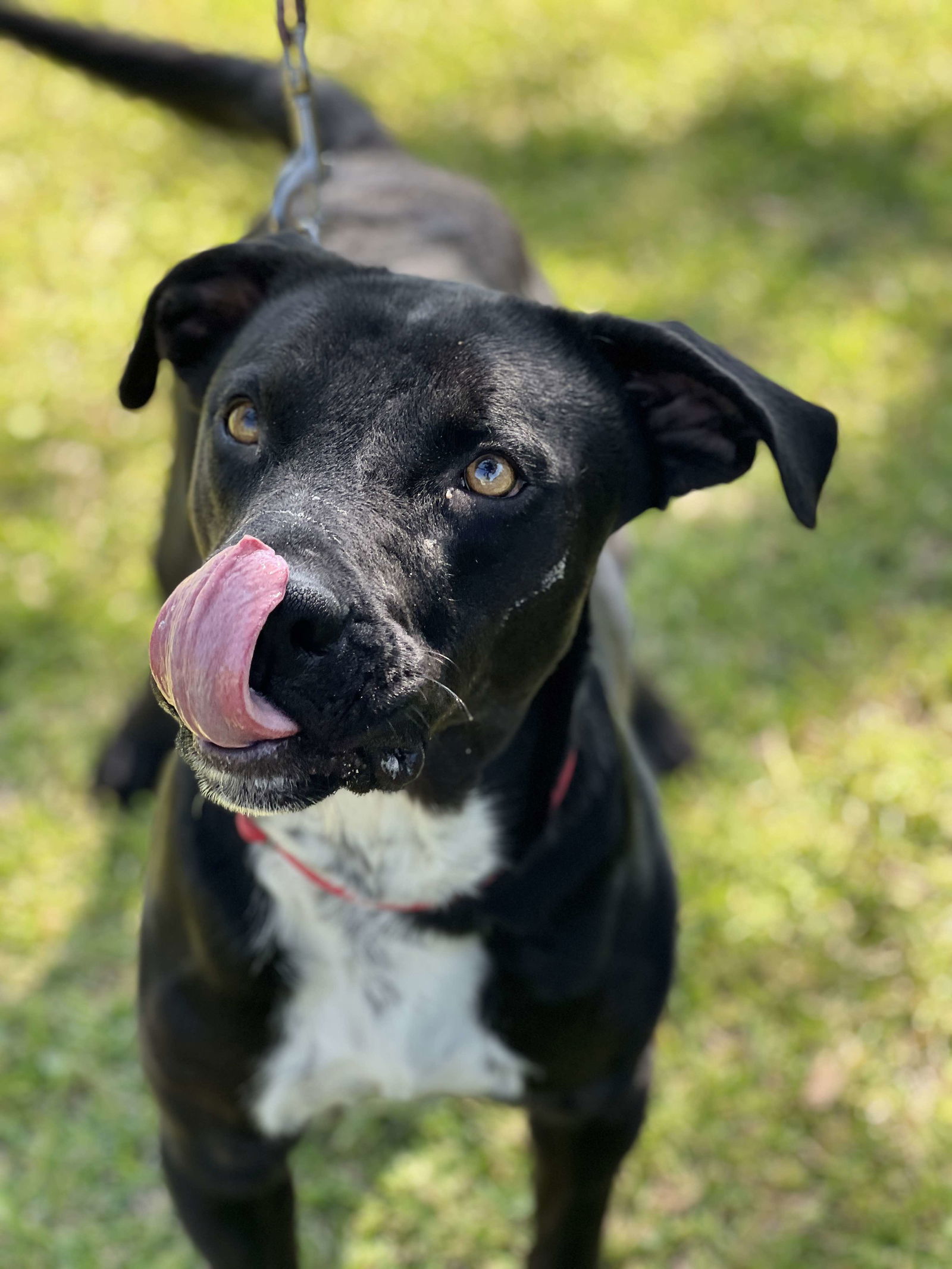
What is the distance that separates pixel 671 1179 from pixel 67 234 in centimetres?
474

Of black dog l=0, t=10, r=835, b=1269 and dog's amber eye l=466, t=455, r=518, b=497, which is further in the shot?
dog's amber eye l=466, t=455, r=518, b=497

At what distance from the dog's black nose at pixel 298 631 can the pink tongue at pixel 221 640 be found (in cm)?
2

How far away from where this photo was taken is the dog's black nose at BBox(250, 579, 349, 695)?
5.56 feet

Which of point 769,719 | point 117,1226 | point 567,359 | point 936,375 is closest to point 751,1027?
point 769,719

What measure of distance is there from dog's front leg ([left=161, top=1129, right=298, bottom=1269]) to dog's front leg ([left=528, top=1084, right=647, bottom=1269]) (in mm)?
518

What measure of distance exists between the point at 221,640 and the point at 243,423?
58 centimetres

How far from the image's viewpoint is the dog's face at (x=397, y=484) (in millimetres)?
1761

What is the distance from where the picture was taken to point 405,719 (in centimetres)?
193

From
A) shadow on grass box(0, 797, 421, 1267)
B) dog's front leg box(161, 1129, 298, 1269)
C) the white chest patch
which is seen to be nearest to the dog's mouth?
the white chest patch

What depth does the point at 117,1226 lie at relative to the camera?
10.4 feet

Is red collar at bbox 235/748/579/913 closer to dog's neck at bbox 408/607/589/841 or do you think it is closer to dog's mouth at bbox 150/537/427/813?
dog's neck at bbox 408/607/589/841

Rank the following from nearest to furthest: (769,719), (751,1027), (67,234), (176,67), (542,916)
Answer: (542,916) < (751,1027) < (176,67) < (769,719) < (67,234)

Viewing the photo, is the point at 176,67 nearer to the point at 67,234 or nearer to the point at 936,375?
the point at 67,234

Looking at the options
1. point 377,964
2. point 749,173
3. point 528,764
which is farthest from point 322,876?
point 749,173
